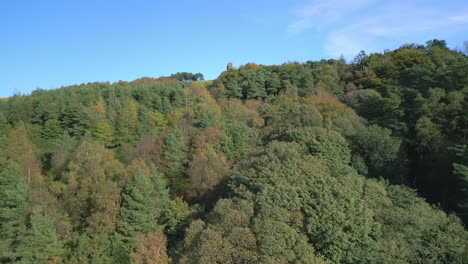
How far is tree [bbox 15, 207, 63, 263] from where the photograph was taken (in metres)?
23.2

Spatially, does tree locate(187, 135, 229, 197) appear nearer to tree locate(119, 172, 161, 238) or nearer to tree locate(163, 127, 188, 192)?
tree locate(163, 127, 188, 192)

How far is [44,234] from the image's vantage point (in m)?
24.0

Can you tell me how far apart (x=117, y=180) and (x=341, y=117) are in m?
23.4

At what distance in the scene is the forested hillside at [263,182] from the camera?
1886cm

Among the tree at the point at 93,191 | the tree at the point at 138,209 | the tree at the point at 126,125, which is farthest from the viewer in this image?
the tree at the point at 126,125

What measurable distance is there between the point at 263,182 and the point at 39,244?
17.1m

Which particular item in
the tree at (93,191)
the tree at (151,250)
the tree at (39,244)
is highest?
the tree at (93,191)

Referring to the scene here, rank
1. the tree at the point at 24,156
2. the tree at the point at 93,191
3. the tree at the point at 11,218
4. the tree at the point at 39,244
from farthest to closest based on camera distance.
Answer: the tree at the point at 24,156
the tree at the point at 93,191
the tree at the point at 11,218
the tree at the point at 39,244

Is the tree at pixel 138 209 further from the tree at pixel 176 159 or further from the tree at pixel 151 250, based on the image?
the tree at pixel 176 159

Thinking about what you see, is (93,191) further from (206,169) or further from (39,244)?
(206,169)

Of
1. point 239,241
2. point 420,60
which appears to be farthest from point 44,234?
point 420,60

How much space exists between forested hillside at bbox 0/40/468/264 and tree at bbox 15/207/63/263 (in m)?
0.09

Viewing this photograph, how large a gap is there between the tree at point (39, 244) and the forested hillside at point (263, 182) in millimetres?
93

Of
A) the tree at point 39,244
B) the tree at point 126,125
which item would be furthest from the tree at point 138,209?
the tree at point 126,125
